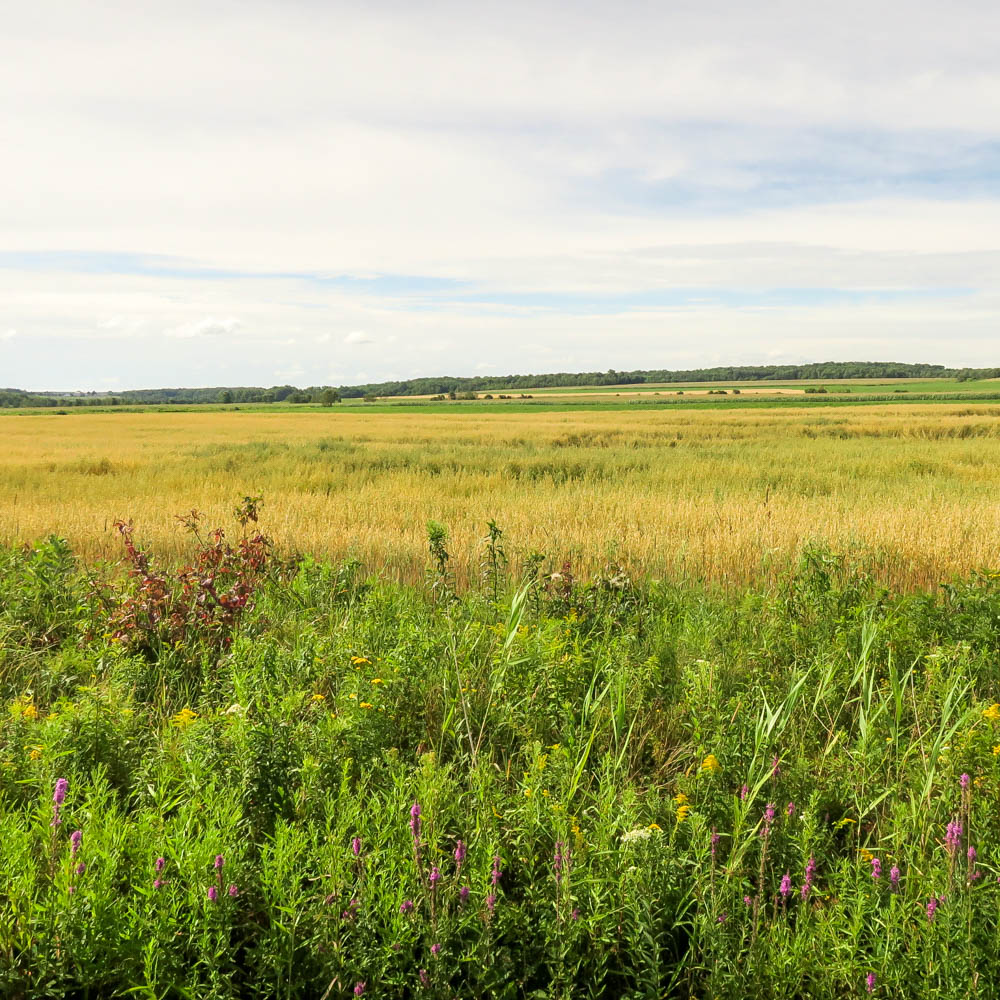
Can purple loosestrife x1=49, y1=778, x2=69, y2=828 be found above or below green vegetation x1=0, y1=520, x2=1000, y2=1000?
above

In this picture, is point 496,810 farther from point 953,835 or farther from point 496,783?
point 953,835

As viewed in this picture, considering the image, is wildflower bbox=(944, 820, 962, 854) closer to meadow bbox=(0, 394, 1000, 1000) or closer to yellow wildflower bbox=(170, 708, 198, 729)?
meadow bbox=(0, 394, 1000, 1000)

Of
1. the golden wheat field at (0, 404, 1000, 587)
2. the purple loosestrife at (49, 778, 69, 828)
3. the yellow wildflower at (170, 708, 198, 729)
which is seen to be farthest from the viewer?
the golden wheat field at (0, 404, 1000, 587)

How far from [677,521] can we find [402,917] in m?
9.45

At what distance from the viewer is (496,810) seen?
10.9 feet

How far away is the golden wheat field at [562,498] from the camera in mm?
9219

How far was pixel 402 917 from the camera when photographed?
2.55 metres

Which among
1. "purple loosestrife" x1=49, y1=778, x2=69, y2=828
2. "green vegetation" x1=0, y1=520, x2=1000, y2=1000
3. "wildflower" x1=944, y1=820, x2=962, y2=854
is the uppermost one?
"purple loosestrife" x1=49, y1=778, x2=69, y2=828

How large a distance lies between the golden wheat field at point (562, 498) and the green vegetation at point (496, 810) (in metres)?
3.33

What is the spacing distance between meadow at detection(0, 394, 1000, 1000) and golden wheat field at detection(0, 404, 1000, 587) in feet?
2.41

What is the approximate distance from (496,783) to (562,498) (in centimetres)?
1070

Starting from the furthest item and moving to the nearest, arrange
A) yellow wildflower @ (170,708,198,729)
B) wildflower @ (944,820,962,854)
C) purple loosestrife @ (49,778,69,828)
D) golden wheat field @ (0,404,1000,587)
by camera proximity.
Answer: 1. golden wheat field @ (0,404,1000,587)
2. yellow wildflower @ (170,708,198,729)
3. purple loosestrife @ (49,778,69,828)
4. wildflower @ (944,820,962,854)

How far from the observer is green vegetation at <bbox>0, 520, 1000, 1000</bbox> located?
2.47 m

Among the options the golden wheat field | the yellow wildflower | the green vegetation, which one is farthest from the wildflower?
the golden wheat field
